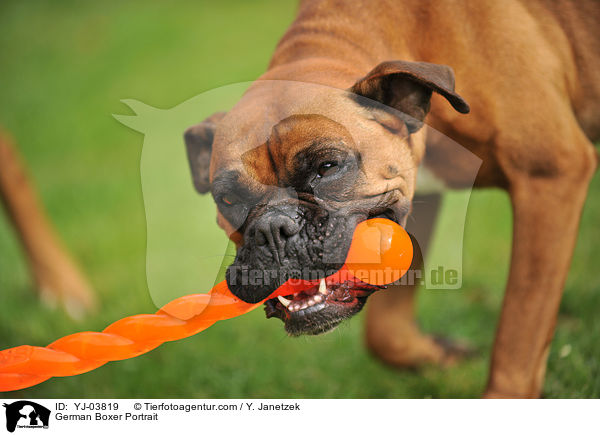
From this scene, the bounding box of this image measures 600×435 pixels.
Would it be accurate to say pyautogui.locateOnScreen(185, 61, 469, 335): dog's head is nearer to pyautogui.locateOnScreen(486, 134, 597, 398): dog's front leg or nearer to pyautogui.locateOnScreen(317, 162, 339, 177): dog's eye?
pyautogui.locateOnScreen(317, 162, 339, 177): dog's eye

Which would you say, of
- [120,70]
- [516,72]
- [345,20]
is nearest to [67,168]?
[120,70]

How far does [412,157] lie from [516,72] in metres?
0.47

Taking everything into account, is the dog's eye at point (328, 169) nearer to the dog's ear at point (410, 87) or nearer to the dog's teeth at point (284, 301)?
the dog's ear at point (410, 87)

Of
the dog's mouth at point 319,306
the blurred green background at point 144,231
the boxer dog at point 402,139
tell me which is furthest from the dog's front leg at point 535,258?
the dog's mouth at point 319,306

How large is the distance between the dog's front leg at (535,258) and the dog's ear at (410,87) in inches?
18.1

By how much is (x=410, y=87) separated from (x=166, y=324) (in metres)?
1.14

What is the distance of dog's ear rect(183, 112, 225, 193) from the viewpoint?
2258mm

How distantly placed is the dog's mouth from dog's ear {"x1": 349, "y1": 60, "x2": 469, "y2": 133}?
1.99 ft

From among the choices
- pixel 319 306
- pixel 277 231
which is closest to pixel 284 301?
pixel 319 306

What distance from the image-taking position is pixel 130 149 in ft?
18.3

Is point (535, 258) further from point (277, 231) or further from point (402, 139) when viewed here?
point (277, 231)

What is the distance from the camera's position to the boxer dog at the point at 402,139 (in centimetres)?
194
